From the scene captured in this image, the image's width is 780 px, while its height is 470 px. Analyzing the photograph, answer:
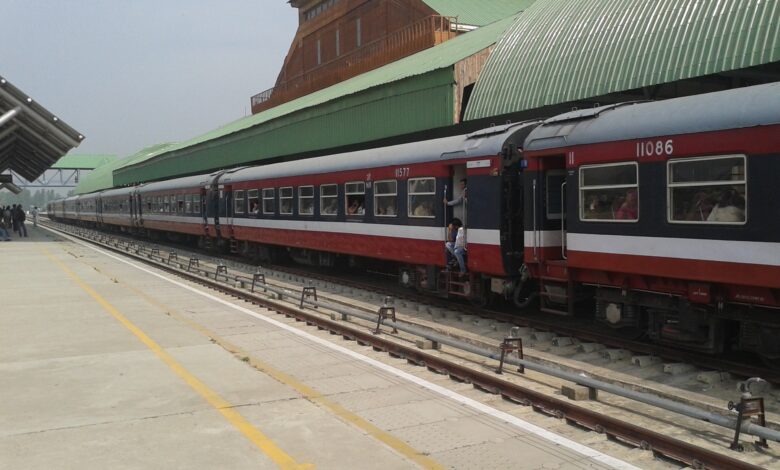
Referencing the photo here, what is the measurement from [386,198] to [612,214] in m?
6.26

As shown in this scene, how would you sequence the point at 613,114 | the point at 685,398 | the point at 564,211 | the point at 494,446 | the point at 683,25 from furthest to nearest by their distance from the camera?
the point at 683,25, the point at 564,211, the point at 613,114, the point at 685,398, the point at 494,446

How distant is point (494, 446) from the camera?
18.6 ft

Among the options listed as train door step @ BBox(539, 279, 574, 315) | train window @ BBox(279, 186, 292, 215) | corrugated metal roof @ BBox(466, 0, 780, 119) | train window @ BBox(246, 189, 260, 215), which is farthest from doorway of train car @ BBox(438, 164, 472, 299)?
train window @ BBox(246, 189, 260, 215)

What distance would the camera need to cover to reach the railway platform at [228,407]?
214 inches

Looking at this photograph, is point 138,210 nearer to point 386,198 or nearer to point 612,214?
point 386,198

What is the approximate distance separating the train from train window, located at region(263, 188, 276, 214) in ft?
17.2

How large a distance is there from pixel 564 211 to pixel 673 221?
7.20 ft

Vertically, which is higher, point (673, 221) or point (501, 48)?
point (501, 48)

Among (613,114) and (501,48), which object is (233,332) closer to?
(613,114)

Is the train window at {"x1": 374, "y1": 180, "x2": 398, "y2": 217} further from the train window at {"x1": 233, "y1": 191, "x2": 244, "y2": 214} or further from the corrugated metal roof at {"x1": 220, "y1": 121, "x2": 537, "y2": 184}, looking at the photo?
the train window at {"x1": 233, "y1": 191, "x2": 244, "y2": 214}

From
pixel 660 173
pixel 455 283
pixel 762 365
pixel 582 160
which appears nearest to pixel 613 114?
pixel 582 160

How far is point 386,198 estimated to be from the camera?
1438cm

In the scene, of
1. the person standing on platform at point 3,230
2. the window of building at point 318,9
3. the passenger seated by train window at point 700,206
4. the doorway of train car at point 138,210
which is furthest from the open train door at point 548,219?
the window of building at point 318,9

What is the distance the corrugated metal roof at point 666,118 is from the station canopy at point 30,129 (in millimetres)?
29828
